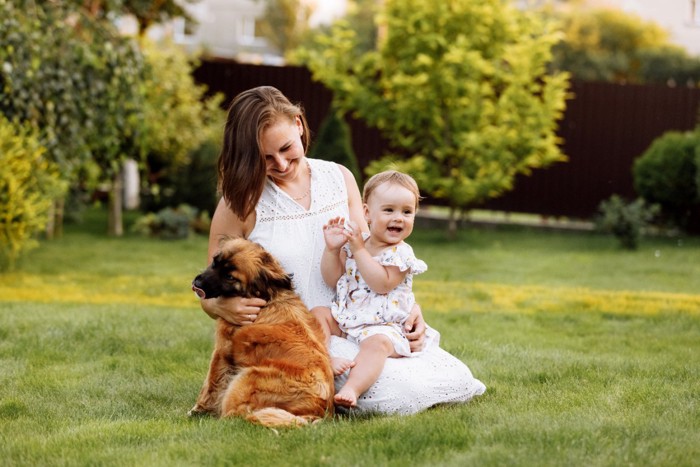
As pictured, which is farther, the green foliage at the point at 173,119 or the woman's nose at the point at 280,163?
the green foliage at the point at 173,119

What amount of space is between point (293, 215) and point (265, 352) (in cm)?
74

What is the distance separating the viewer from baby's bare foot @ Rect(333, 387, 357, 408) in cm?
400

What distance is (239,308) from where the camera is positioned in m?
4.00

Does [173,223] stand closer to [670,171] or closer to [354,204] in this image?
[670,171]

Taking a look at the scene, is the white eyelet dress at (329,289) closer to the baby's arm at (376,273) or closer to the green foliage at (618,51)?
the baby's arm at (376,273)

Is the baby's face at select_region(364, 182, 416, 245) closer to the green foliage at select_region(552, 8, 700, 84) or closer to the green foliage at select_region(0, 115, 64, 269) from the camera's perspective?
the green foliage at select_region(0, 115, 64, 269)

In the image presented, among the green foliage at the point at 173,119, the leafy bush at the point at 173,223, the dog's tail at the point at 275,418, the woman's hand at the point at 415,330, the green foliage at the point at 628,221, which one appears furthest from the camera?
the green foliage at the point at 173,119

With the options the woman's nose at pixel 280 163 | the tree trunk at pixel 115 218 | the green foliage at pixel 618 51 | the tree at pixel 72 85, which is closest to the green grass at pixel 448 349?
the woman's nose at pixel 280 163

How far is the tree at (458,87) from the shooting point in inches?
494

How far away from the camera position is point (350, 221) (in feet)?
14.5

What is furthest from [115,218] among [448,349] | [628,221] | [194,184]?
[448,349]

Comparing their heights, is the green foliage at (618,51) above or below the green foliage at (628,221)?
above

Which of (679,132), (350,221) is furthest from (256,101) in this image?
(679,132)

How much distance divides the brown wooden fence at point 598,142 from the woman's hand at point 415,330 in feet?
36.2
